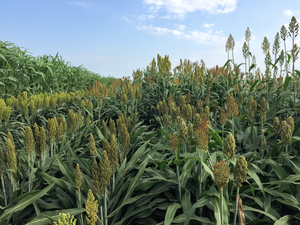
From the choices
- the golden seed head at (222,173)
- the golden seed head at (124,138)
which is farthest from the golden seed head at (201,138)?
Answer: the golden seed head at (124,138)

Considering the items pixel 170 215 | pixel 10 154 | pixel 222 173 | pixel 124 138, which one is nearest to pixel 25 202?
pixel 10 154

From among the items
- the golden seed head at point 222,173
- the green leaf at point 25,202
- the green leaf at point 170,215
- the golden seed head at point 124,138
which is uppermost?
the golden seed head at point 124,138

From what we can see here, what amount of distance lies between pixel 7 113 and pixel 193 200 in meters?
3.03

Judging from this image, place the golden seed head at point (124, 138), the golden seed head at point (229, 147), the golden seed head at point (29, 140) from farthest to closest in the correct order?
the golden seed head at point (124, 138)
the golden seed head at point (29, 140)
the golden seed head at point (229, 147)

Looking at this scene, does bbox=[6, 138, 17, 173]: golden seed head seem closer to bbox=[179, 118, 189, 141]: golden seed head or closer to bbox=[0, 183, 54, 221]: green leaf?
bbox=[0, 183, 54, 221]: green leaf

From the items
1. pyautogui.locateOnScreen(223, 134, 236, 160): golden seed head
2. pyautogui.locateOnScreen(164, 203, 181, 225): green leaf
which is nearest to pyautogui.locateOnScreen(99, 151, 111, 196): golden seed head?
pyautogui.locateOnScreen(164, 203, 181, 225): green leaf

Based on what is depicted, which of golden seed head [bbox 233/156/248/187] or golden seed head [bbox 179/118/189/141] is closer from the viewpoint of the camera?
golden seed head [bbox 233/156/248/187]

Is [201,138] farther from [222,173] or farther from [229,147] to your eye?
[222,173]

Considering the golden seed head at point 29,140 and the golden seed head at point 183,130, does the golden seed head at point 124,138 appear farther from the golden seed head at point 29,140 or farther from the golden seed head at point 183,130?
the golden seed head at point 29,140

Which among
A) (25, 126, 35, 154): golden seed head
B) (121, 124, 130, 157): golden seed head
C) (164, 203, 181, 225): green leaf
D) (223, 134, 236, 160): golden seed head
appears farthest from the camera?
(121, 124, 130, 157): golden seed head

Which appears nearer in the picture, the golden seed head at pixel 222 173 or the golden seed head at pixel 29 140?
the golden seed head at pixel 222 173

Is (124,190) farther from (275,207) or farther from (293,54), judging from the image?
(293,54)

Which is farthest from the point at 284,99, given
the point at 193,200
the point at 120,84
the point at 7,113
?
the point at 120,84

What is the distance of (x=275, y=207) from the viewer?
1977mm
